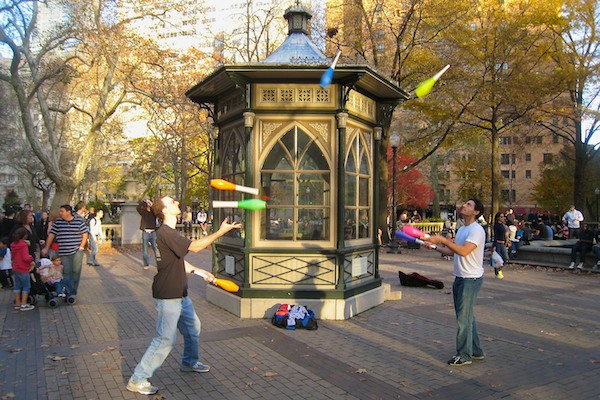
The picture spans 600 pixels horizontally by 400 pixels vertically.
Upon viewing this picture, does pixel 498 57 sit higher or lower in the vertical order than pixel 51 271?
higher

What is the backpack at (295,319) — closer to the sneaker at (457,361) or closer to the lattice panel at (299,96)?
the sneaker at (457,361)

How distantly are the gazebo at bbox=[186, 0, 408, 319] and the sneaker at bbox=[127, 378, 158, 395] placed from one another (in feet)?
11.1

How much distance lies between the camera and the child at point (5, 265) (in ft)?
36.2

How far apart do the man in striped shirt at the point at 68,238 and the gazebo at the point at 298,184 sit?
3.07 meters

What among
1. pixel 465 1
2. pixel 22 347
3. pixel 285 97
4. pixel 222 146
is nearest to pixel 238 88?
pixel 285 97

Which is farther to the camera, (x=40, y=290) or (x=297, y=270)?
(x=40, y=290)

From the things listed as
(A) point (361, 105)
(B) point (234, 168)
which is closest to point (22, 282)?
(B) point (234, 168)

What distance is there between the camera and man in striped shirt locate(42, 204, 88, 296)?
9078mm

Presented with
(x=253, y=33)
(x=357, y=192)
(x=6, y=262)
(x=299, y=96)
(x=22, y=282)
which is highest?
(x=253, y=33)

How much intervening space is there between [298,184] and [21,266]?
535 centimetres

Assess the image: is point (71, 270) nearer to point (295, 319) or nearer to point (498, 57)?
point (295, 319)

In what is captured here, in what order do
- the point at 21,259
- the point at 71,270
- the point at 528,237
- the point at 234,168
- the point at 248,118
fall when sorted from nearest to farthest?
the point at 248,118
the point at 21,259
the point at 234,168
the point at 71,270
the point at 528,237

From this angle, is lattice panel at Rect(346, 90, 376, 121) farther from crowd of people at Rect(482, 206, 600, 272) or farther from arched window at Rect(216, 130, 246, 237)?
crowd of people at Rect(482, 206, 600, 272)

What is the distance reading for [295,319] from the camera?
7.38 meters
